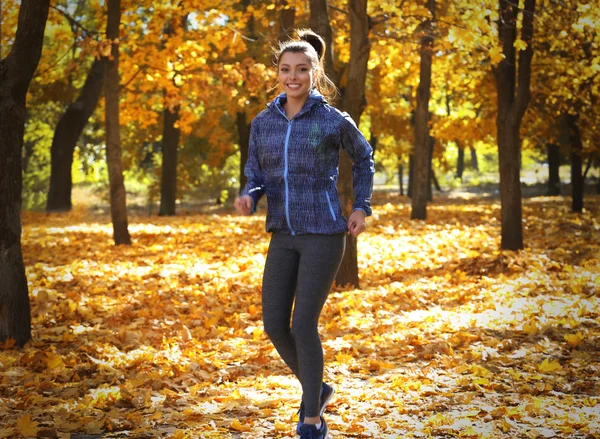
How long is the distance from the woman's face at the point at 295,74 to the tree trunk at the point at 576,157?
17017mm

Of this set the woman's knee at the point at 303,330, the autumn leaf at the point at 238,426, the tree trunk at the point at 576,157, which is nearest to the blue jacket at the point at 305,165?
the woman's knee at the point at 303,330

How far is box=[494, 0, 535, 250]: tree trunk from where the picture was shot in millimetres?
11781

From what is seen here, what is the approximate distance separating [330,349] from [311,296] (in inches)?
114

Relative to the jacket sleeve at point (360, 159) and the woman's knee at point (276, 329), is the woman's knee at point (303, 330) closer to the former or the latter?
the woman's knee at point (276, 329)

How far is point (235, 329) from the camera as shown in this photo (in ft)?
24.6

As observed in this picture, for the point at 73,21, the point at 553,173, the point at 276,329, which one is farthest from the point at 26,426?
the point at 553,173

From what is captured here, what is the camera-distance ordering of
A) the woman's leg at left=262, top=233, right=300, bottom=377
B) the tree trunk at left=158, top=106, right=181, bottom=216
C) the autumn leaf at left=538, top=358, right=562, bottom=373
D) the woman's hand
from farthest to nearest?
the tree trunk at left=158, top=106, right=181, bottom=216
the autumn leaf at left=538, top=358, right=562, bottom=373
the woman's leg at left=262, top=233, right=300, bottom=377
the woman's hand

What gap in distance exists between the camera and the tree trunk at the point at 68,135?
22750mm

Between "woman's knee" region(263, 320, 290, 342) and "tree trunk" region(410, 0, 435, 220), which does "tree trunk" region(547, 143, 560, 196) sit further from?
"woman's knee" region(263, 320, 290, 342)

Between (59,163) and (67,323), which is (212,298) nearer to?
(67,323)

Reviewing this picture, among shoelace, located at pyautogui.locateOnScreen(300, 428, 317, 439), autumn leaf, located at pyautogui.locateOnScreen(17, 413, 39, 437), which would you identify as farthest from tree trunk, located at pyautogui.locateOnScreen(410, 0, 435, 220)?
autumn leaf, located at pyautogui.locateOnScreen(17, 413, 39, 437)

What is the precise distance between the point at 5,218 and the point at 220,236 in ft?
29.7

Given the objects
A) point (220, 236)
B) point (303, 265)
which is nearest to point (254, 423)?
point (303, 265)

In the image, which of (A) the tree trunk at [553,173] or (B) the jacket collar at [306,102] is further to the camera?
(A) the tree trunk at [553,173]
